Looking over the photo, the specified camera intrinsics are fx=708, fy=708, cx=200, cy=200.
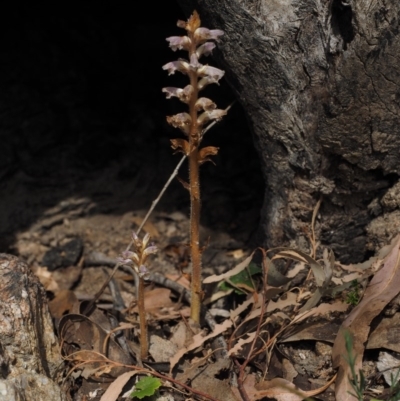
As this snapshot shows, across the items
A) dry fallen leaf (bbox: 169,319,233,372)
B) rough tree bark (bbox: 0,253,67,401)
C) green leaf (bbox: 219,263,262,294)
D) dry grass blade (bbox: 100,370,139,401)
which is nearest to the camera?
rough tree bark (bbox: 0,253,67,401)

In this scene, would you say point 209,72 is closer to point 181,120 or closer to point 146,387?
point 181,120

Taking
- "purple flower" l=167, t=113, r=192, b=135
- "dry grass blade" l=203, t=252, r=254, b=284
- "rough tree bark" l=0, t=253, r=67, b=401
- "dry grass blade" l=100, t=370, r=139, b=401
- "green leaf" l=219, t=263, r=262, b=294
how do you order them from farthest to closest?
"green leaf" l=219, t=263, r=262, b=294 < "dry grass blade" l=203, t=252, r=254, b=284 < "dry grass blade" l=100, t=370, r=139, b=401 < "purple flower" l=167, t=113, r=192, b=135 < "rough tree bark" l=0, t=253, r=67, b=401

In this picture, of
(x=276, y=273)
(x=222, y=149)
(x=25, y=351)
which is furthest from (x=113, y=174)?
(x=25, y=351)

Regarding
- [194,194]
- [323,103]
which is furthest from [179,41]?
[323,103]

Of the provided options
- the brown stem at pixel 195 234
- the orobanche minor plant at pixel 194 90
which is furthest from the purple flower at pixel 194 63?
the brown stem at pixel 195 234

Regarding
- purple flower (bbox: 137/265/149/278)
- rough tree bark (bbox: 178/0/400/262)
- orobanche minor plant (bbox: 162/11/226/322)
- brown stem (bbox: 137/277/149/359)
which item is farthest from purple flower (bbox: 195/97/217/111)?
brown stem (bbox: 137/277/149/359)

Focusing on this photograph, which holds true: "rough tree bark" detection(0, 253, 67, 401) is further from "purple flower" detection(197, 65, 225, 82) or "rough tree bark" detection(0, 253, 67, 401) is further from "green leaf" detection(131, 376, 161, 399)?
"purple flower" detection(197, 65, 225, 82)

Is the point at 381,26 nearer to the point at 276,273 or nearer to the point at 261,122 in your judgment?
the point at 261,122
